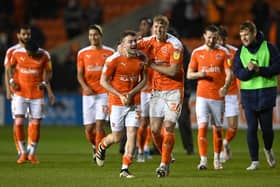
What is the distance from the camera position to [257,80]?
16.9m

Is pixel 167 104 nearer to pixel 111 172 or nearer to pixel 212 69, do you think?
pixel 111 172

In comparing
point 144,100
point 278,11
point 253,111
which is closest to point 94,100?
point 144,100

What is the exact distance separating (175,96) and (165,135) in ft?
2.05

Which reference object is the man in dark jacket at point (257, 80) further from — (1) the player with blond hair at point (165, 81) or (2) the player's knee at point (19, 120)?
(2) the player's knee at point (19, 120)

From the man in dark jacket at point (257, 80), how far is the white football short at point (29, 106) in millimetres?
3888

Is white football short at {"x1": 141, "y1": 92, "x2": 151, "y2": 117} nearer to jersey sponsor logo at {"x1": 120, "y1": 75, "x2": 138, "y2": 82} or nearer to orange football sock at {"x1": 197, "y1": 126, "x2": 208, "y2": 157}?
orange football sock at {"x1": 197, "y1": 126, "x2": 208, "y2": 157}

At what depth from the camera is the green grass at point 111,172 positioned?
48.0 feet

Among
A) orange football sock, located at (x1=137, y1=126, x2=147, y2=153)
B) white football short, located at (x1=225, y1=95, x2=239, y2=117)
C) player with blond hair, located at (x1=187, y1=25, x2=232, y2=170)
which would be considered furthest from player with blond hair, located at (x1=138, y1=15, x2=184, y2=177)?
white football short, located at (x1=225, y1=95, x2=239, y2=117)

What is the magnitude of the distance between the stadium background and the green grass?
6.89 m

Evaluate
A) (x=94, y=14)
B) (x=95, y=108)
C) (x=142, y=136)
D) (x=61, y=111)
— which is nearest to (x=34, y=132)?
(x=95, y=108)

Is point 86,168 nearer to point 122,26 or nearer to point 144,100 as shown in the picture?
point 144,100

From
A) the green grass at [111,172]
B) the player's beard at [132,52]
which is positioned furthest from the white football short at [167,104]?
the green grass at [111,172]

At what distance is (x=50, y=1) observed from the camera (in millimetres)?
36750

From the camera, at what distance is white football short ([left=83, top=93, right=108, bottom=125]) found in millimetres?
18703
